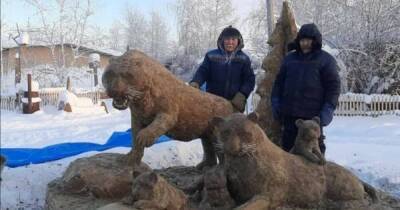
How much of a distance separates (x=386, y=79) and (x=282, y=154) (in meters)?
12.6

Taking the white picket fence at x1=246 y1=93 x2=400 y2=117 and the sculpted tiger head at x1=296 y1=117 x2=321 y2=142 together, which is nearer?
the sculpted tiger head at x1=296 y1=117 x2=321 y2=142

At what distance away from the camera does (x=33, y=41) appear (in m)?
24.4

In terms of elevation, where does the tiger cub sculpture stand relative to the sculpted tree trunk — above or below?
below

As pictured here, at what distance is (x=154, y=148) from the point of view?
5898 millimetres

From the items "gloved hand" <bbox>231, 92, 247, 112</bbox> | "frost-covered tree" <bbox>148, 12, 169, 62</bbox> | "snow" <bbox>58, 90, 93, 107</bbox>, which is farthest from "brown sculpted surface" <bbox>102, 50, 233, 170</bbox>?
"frost-covered tree" <bbox>148, 12, 169, 62</bbox>

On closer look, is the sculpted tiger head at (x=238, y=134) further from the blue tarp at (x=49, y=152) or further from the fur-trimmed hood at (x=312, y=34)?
the blue tarp at (x=49, y=152)

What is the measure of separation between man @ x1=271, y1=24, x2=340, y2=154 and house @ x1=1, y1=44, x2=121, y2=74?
67.0 feet

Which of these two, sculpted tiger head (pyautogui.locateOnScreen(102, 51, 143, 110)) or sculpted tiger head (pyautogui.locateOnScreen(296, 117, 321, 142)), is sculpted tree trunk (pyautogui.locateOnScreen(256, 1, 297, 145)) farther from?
sculpted tiger head (pyautogui.locateOnScreen(102, 51, 143, 110))

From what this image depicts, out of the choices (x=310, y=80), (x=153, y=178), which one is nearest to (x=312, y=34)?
(x=310, y=80)

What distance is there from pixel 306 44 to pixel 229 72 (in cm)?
91

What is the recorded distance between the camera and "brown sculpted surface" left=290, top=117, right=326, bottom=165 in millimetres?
3617

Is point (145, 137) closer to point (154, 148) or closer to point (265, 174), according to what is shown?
→ point (265, 174)

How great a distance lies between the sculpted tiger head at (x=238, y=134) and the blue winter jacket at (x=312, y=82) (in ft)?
3.01

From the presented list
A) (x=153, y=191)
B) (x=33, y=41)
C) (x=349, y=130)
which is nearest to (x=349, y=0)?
(x=349, y=130)
